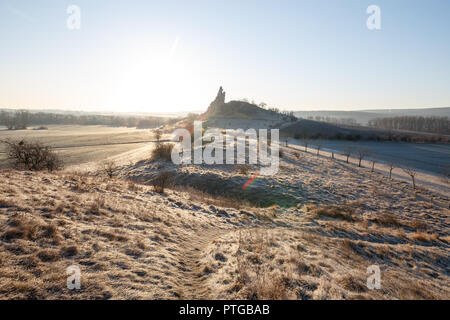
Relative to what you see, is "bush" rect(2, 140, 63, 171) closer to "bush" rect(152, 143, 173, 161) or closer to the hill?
the hill

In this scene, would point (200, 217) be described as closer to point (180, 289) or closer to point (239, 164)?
point (180, 289)

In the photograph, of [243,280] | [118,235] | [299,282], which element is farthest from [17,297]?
[299,282]

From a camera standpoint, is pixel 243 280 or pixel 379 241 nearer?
pixel 243 280

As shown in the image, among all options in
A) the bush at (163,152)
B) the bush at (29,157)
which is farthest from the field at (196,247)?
the bush at (163,152)

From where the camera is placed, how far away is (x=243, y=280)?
18.5 feet

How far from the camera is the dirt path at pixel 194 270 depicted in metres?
5.39

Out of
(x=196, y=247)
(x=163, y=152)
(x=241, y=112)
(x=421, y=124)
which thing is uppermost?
(x=241, y=112)

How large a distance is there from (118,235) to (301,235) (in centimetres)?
788

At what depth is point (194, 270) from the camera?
6.58 metres

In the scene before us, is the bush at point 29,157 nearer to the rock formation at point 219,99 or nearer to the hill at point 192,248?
the hill at point 192,248

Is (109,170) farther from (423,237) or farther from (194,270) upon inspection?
(423,237)

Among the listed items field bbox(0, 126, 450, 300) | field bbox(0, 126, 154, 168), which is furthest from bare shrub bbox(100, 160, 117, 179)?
field bbox(0, 126, 154, 168)

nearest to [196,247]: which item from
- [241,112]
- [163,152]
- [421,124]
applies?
[163,152]
